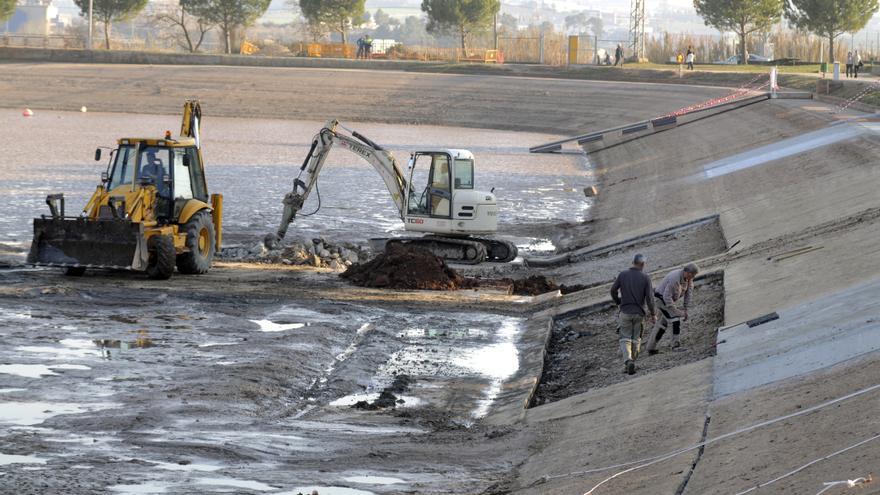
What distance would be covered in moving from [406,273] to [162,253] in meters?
4.54

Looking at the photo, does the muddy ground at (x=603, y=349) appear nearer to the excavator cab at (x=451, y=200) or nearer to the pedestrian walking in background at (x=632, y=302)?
the pedestrian walking in background at (x=632, y=302)

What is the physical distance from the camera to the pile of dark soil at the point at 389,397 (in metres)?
15.5

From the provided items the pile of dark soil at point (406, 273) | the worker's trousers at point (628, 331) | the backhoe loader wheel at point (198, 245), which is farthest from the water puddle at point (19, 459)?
the pile of dark soil at point (406, 273)

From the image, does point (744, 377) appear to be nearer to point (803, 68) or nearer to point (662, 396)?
point (662, 396)

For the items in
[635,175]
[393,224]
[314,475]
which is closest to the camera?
[314,475]

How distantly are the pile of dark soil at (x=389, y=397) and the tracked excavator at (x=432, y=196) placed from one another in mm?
10260

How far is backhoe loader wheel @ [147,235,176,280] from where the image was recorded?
2255 centimetres

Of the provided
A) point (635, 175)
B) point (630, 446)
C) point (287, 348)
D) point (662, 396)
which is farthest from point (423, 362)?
point (635, 175)

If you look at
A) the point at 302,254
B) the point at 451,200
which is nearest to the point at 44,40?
the point at 302,254

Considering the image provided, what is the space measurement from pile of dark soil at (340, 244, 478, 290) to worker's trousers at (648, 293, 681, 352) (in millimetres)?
7567

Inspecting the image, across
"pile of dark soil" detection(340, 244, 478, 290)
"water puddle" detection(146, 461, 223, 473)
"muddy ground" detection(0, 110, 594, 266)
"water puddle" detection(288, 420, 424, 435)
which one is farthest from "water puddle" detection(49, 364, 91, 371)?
"muddy ground" detection(0, 110, 594, 266)

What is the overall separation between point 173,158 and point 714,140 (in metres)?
29.0

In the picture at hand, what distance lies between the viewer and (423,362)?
59.9ft

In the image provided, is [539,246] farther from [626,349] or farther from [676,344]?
[626,349]
